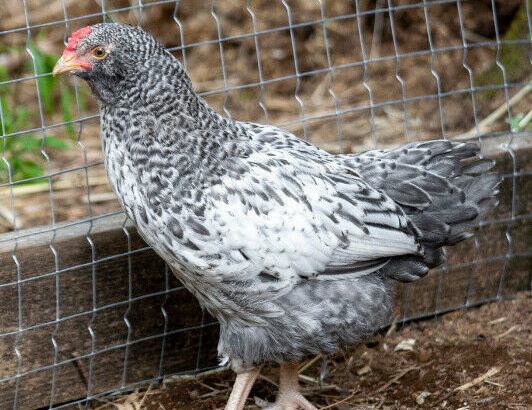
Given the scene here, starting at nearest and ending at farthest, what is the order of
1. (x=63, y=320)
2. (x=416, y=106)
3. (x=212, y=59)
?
(x=63, y=320) → (x=416, y=106) → (x=212, y=59)

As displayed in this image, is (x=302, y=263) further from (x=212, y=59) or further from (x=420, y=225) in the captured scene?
(x=212, y=59)

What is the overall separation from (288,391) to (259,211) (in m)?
0.92

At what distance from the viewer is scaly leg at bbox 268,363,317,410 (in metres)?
3.19

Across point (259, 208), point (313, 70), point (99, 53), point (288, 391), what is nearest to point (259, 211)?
point (259, 208)

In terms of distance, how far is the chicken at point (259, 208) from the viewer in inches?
103

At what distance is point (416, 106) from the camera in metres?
4.93

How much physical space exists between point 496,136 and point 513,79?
0.62 meters

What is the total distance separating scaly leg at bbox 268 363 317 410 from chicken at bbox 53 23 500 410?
276 mm

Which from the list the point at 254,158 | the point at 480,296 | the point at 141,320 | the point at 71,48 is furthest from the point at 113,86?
the point at 480,296

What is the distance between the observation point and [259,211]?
8.72 feet

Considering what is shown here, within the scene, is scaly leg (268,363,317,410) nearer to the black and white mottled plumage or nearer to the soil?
the black and white mottled plumage

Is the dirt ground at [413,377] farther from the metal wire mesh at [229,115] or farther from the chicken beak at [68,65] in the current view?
the chicken beak at [68,65]

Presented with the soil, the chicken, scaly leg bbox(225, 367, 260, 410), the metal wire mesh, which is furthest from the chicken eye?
the soil

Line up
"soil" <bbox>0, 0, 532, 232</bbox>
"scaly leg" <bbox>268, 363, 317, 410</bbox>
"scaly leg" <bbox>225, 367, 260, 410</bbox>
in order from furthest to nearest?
"soil" <bbox>0, 0, 532, 232</bbox>
"scaly leg" <bbox>268, 363, 317, 410</bbox>
"scaly leg" <bbox>225, 367, 260, 410</bbox>
